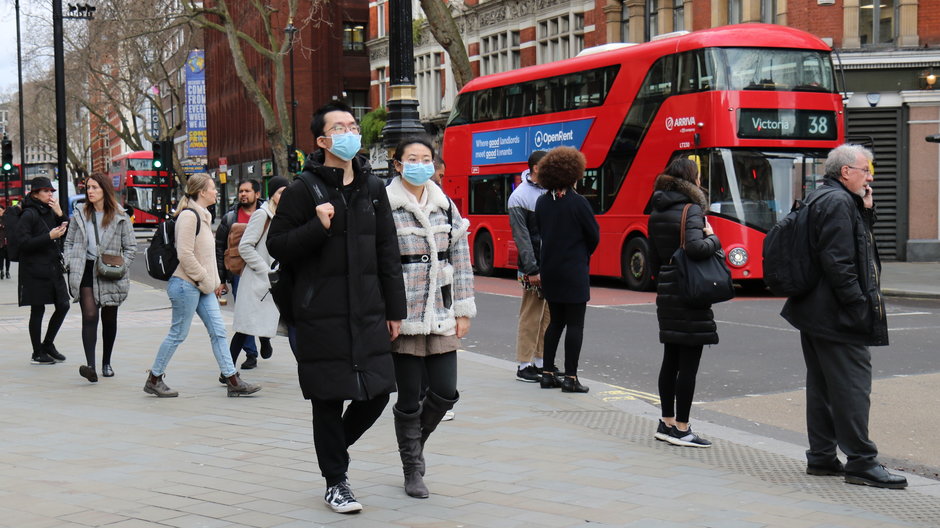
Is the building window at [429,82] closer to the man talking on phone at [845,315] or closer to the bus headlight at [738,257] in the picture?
the bus headlight at [738,257]

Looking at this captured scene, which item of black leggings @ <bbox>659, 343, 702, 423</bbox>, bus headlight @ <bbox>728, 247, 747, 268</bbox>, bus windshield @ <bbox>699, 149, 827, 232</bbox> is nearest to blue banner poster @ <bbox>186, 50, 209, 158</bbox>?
bus windshield @ <bbox>699, 149, 827, 232</bbox>

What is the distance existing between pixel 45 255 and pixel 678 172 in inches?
265

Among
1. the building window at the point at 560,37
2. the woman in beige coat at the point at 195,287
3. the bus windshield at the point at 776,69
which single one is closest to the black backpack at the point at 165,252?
the woman in beige coat at the point at 195,287

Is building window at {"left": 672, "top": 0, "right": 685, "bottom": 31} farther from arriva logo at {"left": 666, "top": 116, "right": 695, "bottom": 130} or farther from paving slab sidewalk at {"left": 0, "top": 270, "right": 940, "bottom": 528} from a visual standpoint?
paving slab sidewalk at {"left": 0, "top": 270, "right": 940, "bottom": 528}

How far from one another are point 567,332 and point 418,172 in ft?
11.1

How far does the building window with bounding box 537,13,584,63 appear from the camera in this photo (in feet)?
118

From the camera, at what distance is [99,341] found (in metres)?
12.9

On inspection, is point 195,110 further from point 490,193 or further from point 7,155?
point 490,193

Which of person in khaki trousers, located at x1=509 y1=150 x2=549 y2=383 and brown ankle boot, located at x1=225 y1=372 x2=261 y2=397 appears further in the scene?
person in khaki trousers, located at x1=509 y1=150 x2=549 y2=383

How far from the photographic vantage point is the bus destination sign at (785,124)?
18844mm

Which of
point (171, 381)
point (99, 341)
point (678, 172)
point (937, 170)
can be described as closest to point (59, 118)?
point (99, 341)

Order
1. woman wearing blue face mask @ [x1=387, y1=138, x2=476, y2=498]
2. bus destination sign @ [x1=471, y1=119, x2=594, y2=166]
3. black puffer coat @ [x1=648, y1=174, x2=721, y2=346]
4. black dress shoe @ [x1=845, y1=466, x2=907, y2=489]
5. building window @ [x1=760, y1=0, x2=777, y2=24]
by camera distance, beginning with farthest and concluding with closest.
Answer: building window @ [x1=760, y1=0, x2=777, y2=24]
bus destination sign @ [x1=471, y1=119, x2=594, y2=166]
black puffer coat @ [x1=648, y1=174, x2=721, y2=346]
black dress shoe @ [x1=845, y1=466, x2=907, y2=489]
woman wearing blue face mask @ [x1=387, y1=138, x2=476, y2=498]

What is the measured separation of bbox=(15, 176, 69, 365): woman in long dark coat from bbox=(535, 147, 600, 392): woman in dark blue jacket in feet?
16.0

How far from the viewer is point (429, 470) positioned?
617 centimetres
